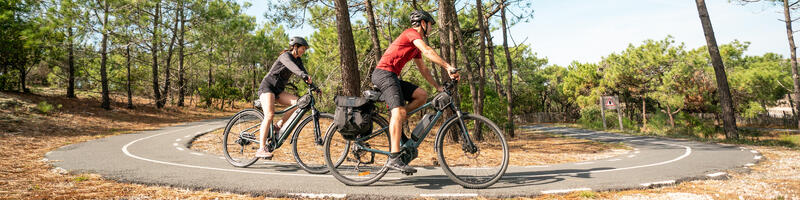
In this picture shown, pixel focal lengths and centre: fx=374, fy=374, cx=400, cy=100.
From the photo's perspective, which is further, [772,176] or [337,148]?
[772,176]

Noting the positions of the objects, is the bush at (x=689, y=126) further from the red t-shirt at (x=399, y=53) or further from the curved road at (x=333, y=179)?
the red t-shirt at (x=399, y=53)

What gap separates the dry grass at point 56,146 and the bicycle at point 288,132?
1.30 metres

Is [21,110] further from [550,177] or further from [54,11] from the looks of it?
[550,177]

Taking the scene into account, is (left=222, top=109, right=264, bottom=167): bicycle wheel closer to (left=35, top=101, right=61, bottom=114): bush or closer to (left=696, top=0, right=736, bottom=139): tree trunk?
(left=35, top=101, right=61, bottom=114): bush

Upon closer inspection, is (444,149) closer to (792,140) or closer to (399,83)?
(399,83)

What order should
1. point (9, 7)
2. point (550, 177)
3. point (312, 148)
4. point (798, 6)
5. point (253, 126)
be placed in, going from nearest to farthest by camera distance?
point (550, 177), point (253, 126), point (312, 148), point (9, 7), point (798, 6)

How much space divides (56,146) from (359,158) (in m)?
7.95

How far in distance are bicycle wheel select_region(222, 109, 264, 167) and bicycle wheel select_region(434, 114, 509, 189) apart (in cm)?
271

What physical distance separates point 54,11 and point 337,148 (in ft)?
63.7

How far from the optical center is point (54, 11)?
54.0 feet

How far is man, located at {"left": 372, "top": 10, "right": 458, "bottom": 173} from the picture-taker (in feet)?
12.8

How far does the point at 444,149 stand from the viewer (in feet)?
12.4

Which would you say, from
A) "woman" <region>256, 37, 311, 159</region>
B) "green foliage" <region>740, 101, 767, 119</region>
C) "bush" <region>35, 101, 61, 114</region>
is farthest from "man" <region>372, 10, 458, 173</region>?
"green foliage" <region>740, 101, 767, 119</region>

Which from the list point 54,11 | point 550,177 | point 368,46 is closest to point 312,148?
point 550,177
